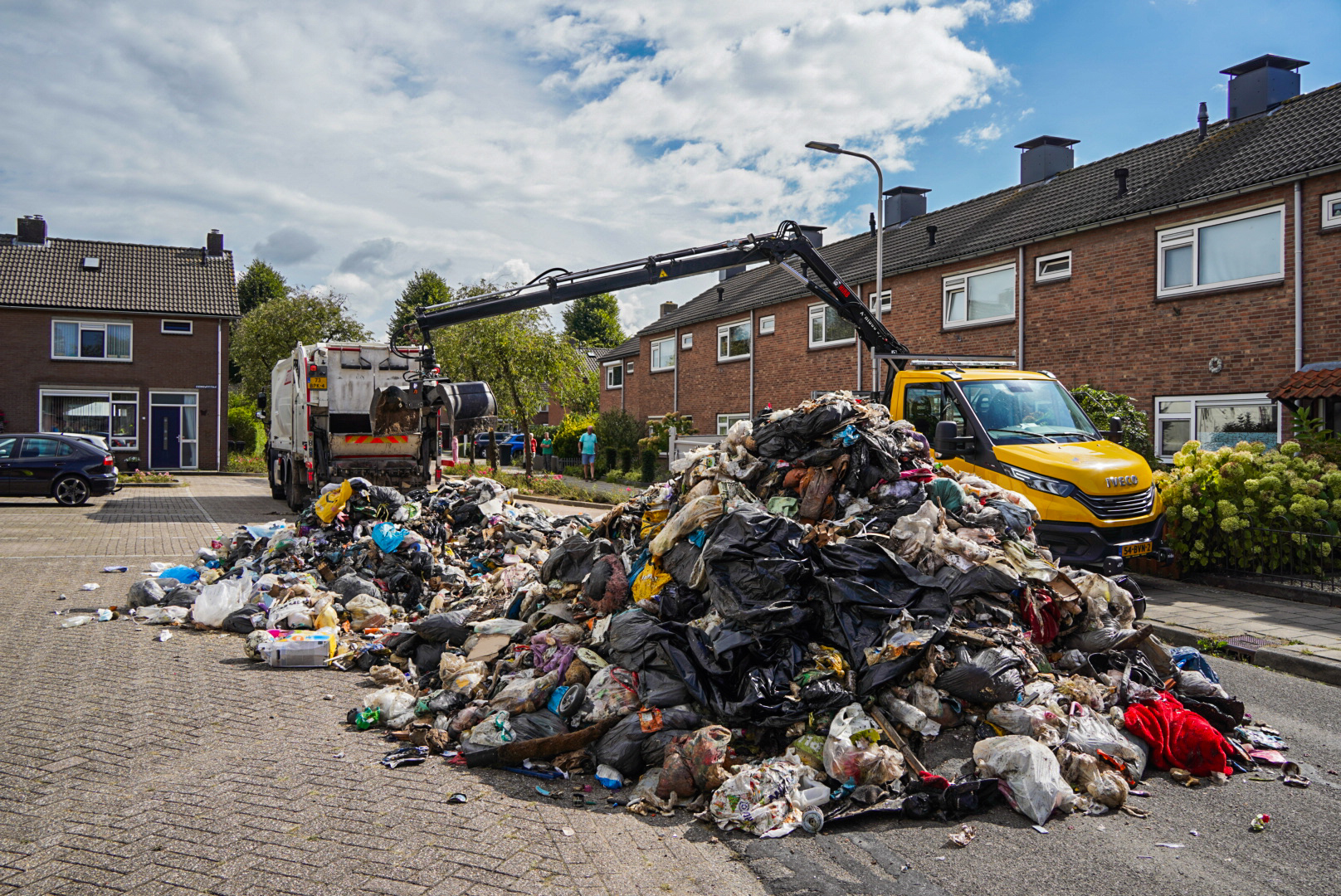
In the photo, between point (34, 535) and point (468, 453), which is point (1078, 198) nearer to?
point (34, 535)

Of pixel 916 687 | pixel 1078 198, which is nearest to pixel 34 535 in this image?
pixel 916 687

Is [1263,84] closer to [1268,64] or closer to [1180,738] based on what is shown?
[1268,64]

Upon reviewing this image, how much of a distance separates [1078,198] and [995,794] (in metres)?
16.0

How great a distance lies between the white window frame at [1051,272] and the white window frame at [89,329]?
3156 centimetres

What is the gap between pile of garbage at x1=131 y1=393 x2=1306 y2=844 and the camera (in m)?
4.42

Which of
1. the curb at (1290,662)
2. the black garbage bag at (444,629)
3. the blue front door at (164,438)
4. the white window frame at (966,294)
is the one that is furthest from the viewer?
the blue front door at (164,438)

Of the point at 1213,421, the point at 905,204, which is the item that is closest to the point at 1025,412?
the point at 1213,421

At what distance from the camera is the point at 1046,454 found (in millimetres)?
8875

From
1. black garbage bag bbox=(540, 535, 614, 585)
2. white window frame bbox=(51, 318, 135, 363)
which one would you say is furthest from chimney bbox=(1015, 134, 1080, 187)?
white window frame bbox=(51, 318, 135, 363)

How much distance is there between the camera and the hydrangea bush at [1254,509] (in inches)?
361

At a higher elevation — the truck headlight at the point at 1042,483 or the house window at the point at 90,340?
the house window at the point at 90,340

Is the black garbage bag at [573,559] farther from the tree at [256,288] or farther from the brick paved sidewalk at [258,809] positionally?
the tree at [256,288]

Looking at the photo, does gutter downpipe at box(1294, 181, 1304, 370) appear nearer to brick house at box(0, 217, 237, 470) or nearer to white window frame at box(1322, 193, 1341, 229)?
white window frame at box(1322, 193, 1341, 229)

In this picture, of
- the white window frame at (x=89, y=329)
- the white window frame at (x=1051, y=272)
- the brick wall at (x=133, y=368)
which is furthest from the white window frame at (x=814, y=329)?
the white window frame at (x=89, y=329)
